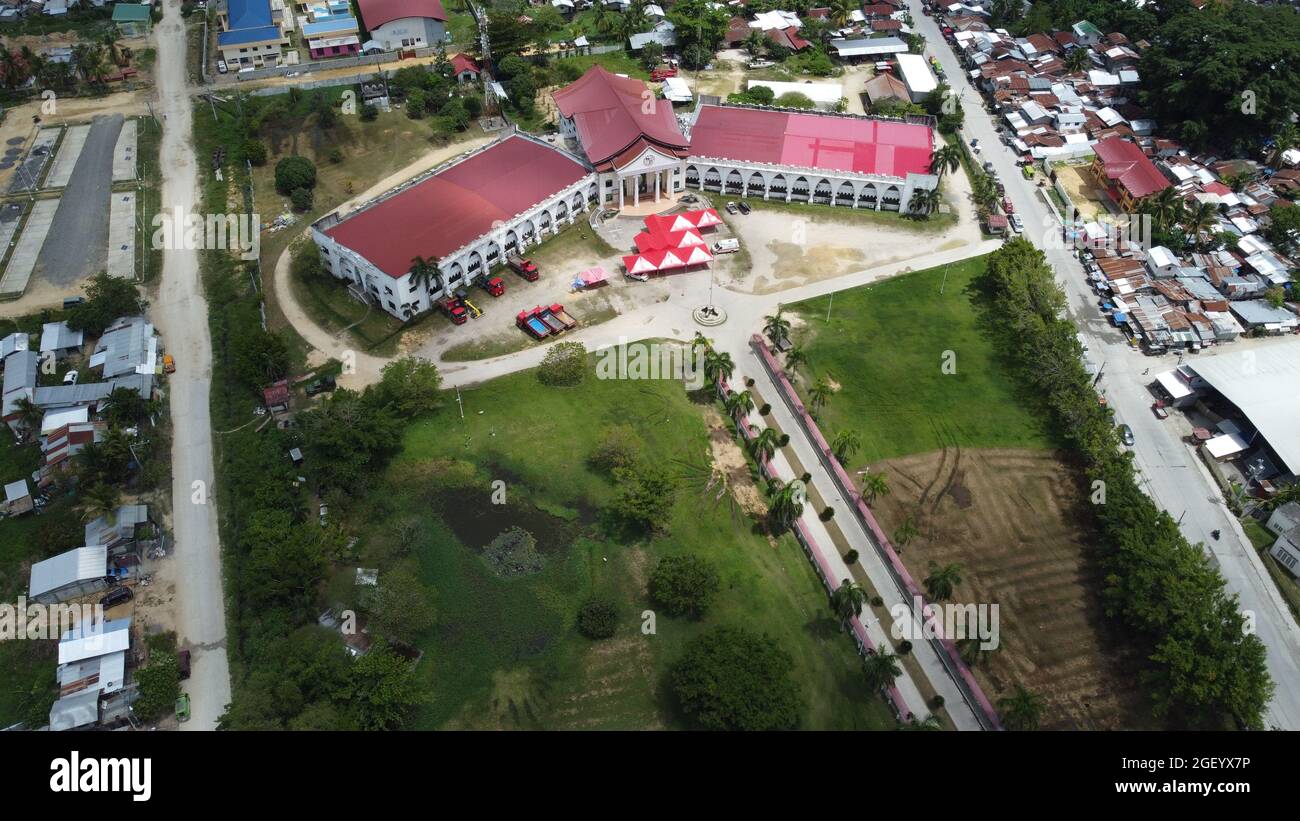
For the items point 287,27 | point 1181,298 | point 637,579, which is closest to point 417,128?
point 287,27

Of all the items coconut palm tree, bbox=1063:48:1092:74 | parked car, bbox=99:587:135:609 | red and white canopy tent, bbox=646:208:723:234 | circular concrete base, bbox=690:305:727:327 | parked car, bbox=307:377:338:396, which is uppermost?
coconut palm tree, bbox=1063:48:1092:74

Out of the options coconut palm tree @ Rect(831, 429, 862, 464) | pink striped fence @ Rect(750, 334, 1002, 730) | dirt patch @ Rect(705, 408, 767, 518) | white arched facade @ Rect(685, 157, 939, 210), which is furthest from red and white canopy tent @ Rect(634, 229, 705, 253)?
coconut palm tree @ Rect(831, 429, 862, 464)

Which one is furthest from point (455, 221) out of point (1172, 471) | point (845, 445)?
point (1172, 471)

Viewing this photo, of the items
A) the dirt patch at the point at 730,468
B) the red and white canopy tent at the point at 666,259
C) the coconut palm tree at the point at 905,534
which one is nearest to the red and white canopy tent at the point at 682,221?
the red and white canopy tent at the point at 666,259

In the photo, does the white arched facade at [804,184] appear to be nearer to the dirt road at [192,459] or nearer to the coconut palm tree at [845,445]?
the coconut palm tree at [845,445]

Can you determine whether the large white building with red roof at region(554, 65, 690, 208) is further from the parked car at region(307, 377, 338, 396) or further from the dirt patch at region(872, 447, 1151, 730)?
the dirt patch at region(872, 447, 1151, 730)

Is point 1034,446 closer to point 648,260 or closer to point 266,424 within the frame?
point 648,260
